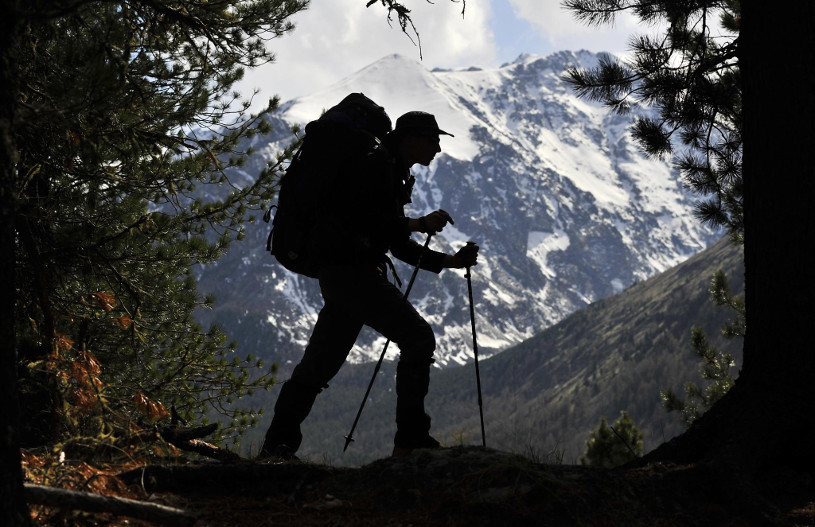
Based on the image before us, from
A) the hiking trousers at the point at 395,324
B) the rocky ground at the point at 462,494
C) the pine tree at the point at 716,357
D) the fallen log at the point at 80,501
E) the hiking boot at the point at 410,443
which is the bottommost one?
the fallen log at the point at 80,501

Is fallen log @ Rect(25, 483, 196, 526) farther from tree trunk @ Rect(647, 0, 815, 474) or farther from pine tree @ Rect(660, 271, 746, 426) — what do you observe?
pine tree @ Rect(660, 271, 746, 426)

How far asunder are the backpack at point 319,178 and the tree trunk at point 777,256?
8.23 ft

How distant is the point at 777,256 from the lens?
4586mm

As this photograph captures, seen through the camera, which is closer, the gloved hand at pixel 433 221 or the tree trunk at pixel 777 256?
the tree trunk at pixel 777 256

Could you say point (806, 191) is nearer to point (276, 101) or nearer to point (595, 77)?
point (595, 77)

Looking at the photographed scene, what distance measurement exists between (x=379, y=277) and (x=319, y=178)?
2.56 feet

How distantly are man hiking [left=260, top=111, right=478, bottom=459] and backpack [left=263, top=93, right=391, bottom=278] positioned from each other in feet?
0.17

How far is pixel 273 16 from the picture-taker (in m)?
7.69

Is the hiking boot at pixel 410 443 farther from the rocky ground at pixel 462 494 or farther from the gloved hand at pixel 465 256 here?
the gloved hand at pixel 465 256

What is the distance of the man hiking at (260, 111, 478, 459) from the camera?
475 centimetres

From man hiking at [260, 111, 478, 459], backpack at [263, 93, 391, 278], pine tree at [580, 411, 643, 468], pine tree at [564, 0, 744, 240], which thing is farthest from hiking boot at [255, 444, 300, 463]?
pine tree at [580, 411, 643, 468]

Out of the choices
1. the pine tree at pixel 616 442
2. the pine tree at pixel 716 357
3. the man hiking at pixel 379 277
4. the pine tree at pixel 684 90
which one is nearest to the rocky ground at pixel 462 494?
the man hiking at pixel 379 277

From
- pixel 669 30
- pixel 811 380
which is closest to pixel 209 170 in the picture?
pixel 669 30

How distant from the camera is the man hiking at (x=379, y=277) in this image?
4.75 m
